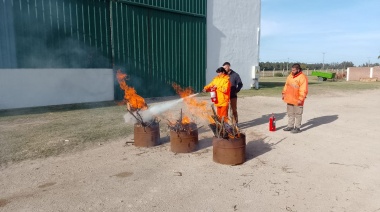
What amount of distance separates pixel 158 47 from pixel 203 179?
12.7 m

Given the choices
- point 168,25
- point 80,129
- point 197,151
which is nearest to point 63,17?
point 168,25

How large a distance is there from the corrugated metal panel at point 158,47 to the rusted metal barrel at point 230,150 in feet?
35.6

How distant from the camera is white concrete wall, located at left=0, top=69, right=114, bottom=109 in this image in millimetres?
11875

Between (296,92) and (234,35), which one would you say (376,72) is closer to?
(234,35)

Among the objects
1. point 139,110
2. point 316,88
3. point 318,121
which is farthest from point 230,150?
point 316,88

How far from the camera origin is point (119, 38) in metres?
14.7

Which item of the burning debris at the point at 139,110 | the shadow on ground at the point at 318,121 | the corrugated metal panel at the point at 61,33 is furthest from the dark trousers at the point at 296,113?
Result: the corrugated metal panel at the point at 61,33

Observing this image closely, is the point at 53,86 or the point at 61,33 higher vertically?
the point at 61,33

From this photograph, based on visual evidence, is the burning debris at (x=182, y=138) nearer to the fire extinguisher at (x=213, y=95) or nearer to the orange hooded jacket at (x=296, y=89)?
the fire extinguisher at (x=213, y=95)

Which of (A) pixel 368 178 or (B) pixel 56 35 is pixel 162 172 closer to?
(A) pixel 368 178

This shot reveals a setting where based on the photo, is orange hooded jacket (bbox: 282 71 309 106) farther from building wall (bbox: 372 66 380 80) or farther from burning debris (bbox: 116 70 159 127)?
building wall (bbox: 372 66 380 80)

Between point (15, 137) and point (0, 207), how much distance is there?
4.07 m

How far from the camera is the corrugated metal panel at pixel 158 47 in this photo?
14.9m

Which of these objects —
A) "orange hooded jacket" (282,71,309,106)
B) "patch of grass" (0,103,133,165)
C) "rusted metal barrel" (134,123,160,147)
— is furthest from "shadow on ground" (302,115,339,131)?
"patch of grass" (0,103,133,165)
